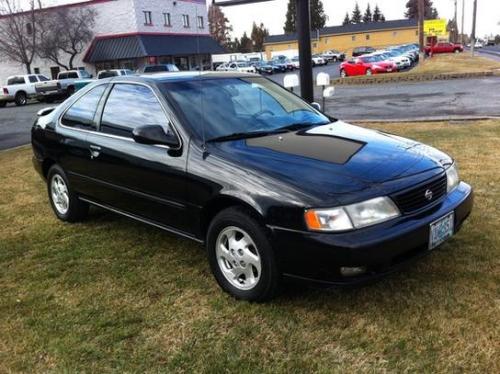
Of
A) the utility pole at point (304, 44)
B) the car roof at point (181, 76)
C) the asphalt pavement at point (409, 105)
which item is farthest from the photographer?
the asphalt pavement at point (409, 105)

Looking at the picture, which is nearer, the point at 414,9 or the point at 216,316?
the point at 216,316

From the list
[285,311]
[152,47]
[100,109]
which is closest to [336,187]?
[285,311]

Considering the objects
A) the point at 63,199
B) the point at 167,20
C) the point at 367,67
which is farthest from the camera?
the point at 167,20

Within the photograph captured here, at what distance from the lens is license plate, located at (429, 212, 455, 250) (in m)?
3.33

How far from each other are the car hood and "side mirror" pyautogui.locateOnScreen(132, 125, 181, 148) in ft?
1.22

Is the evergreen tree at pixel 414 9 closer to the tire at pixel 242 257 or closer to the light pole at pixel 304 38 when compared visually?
the light pole at pixel 304 38

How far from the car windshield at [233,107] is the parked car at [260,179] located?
→ 0.01m

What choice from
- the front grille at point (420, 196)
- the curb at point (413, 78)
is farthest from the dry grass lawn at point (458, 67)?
the front grille at point (420, 196)

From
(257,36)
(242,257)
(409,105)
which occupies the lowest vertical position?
(409,105)

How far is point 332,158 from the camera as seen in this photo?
3.48 metres

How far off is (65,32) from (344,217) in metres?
42.7

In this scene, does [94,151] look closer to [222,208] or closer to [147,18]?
[222,208]

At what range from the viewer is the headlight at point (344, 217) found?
3.07 meters

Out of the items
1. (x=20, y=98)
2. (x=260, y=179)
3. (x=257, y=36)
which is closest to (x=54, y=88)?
(x=20, y=98)
